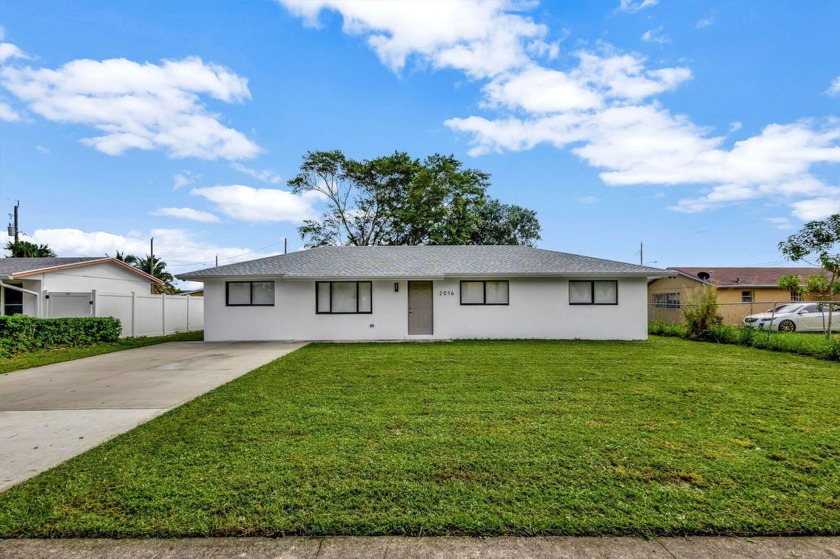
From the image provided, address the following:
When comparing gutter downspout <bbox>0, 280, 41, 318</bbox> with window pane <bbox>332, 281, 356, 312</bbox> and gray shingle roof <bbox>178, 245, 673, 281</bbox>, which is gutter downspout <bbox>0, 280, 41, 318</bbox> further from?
window pane <bbox>332, 281, 356, 312</bbox>

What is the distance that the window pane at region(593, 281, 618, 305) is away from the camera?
14.4 metres

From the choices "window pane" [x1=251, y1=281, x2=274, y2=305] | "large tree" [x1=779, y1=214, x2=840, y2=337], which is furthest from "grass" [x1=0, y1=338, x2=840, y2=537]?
"large tree" [x1=779, y1=214, x2=840, y2=337]

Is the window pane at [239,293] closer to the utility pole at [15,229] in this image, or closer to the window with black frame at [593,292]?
the window with black frame at [593,292]

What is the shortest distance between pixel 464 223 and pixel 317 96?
14.1m

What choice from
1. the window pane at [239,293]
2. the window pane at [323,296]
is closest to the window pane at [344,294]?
the window pane at [323,296]

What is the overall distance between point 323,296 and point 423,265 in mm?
3858

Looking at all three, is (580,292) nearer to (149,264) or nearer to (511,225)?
(511,225)

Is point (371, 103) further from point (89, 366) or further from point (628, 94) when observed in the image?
point (89, 366)

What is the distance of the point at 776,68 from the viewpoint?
13.1 metres

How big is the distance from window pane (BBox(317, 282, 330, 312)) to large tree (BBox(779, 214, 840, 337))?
18.7 meters

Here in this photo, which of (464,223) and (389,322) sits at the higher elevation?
(464,223)

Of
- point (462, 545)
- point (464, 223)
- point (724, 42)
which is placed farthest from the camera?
point (464, 223)

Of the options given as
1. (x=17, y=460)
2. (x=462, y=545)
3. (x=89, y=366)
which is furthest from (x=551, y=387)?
(x=89, y=366)

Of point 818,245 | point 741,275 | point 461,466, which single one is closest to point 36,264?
point 461,466
